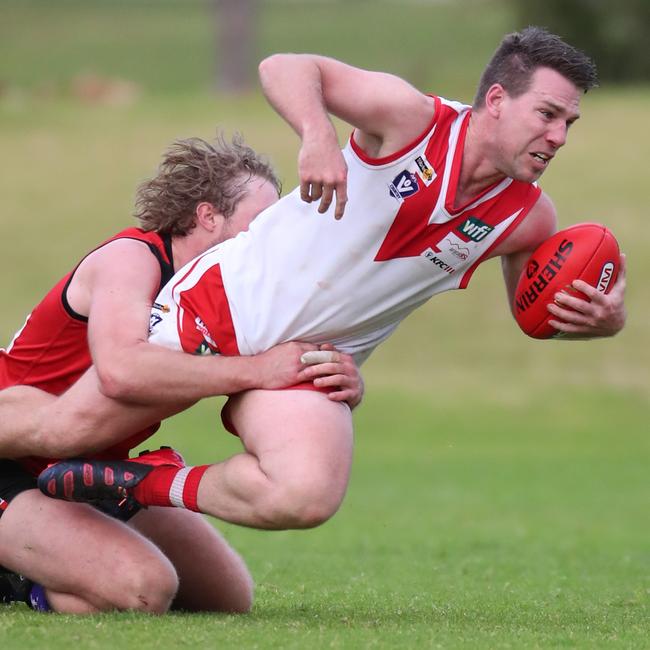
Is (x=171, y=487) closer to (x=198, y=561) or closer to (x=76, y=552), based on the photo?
(x=76, y=552)

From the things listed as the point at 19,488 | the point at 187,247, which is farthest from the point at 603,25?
the point at 19,488

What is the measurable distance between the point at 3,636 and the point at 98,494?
2.40 ft

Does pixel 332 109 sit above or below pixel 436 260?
above

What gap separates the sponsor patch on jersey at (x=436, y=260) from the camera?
5273mm

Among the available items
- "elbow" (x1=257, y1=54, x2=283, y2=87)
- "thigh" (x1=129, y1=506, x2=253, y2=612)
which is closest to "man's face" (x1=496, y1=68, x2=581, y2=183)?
"elbow" (x1=257, y1=54, x2=283, y2=87)

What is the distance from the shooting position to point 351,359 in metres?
5.34

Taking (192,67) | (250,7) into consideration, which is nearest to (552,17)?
(250,7)

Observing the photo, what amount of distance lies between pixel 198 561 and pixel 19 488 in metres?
0.81

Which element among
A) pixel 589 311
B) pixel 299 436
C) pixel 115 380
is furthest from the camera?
pixel 589 311

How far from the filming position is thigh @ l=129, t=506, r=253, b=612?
219 inches

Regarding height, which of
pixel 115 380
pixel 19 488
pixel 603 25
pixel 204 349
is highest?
pixel 603 25

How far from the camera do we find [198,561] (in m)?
5.67

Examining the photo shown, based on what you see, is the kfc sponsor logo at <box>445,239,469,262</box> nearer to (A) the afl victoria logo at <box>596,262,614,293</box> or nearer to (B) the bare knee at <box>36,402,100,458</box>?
(A) the afl victoria logo at <box>596,262,614,293</box>

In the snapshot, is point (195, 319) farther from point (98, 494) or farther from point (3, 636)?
point (3, 636)
